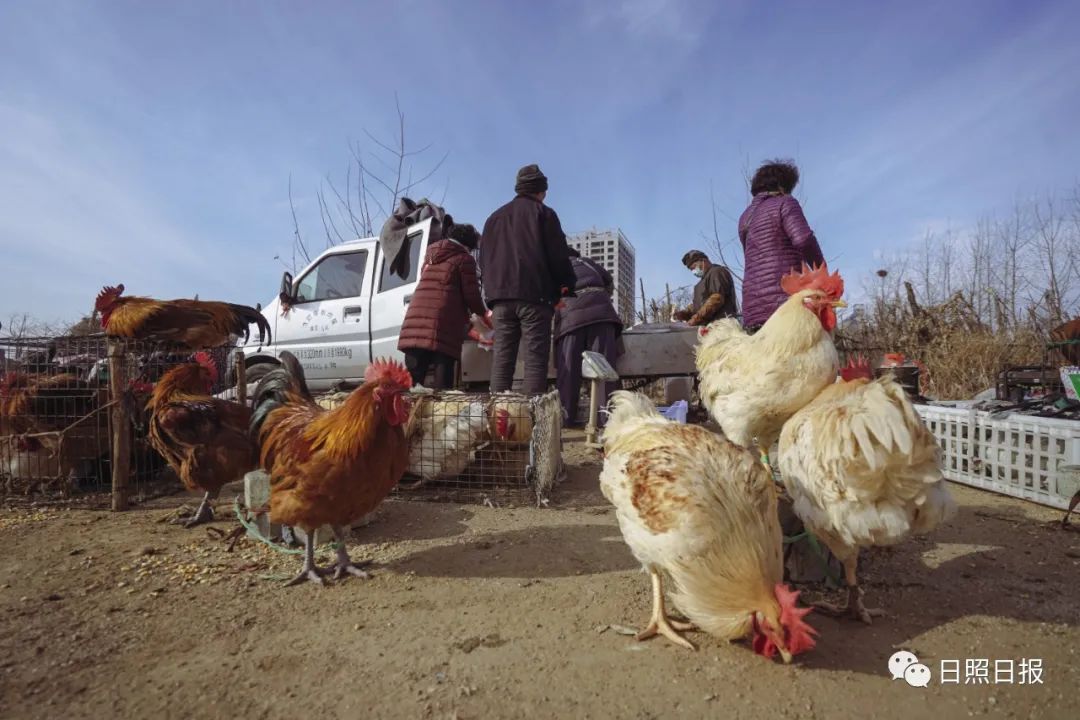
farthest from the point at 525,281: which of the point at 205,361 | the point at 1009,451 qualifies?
the point at 1009,451

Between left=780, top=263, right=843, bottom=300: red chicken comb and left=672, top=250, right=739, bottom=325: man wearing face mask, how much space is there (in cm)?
277

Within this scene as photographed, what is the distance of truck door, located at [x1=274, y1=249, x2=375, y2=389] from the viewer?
6.64 meters

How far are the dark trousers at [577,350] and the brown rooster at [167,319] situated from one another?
3.55 m

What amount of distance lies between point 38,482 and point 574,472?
4502 millimetres

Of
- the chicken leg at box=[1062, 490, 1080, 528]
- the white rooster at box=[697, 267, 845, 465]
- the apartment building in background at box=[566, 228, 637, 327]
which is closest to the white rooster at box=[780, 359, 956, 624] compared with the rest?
the white rooster at box=[697, 267, 845, 465]

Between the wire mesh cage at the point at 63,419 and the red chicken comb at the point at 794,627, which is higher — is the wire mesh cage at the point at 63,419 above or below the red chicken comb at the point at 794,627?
above

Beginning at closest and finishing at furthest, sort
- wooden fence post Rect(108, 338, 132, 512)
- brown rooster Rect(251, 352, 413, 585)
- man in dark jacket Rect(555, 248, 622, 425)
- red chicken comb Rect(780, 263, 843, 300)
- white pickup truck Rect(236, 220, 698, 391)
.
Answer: brown rooster Rect(251, 352, 413, 585)
red chicken comb Rect(780, 263, 843, 300)
wooden fence post Rect(108, 338, 132, 512)
man in dark jacket Rect(555, 248, 622, 425)
white pickup truck Rect(236, 220, 698, 391)

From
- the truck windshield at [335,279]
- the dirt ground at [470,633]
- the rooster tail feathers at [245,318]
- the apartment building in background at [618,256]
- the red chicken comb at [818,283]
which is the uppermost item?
the apartment building in background at [618,256]

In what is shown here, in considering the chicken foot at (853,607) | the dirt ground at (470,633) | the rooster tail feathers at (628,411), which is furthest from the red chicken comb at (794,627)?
the rooster tail feathers at (628,411)

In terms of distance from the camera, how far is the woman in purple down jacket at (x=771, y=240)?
404 centimetres

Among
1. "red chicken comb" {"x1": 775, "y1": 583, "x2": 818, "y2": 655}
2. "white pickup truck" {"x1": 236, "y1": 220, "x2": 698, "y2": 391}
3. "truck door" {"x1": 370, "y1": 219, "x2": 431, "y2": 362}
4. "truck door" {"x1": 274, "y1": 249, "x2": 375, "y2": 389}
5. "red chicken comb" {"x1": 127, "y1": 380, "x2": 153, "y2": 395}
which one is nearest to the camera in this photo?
"red chicken comb" {"x1": 775, "y1": 583, "x2": 818, "y2": 655}

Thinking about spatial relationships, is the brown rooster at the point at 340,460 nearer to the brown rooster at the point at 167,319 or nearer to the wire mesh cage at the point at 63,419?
the wire mesh cage at the point at 63,419

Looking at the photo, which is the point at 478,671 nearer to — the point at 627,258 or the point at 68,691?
the point at 68,691

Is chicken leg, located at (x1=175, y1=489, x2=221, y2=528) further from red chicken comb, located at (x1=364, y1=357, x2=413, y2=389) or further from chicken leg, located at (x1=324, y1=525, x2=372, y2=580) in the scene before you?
red chicken comb, located at (x1=364, y1=357, x2=413, y2=389)
